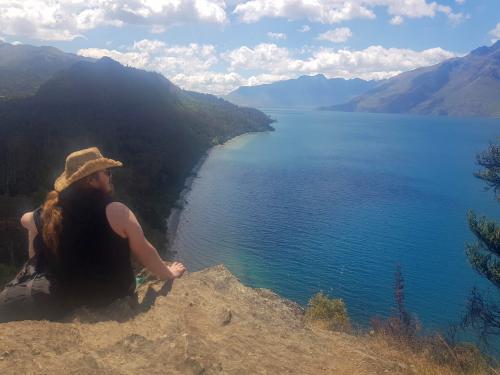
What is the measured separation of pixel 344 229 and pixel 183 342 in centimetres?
4148

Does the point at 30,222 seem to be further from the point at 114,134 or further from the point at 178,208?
the point at 114,134

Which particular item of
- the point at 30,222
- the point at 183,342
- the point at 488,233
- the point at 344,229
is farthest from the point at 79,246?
the point at 344,229

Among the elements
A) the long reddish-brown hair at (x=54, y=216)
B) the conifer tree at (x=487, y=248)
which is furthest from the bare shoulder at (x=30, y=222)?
the conifer tree at (x=487, y=248)

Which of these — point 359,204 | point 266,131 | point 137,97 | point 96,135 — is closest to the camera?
point 359,204

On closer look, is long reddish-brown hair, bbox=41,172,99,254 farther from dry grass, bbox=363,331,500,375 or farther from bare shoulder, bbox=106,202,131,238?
dry grass, bbox=363,331,500,375

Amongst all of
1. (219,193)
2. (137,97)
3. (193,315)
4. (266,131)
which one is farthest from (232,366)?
(266,131)

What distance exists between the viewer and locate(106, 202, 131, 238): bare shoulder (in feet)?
14.1

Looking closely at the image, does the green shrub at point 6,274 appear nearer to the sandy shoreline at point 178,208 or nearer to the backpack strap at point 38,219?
the backpack strap at point 38,219

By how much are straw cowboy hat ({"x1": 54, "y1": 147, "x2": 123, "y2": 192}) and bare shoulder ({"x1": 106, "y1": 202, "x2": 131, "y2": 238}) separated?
0.40m

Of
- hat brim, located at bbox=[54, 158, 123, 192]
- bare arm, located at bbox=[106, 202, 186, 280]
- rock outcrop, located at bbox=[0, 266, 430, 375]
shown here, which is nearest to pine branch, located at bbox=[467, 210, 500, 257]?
rock outcrop, located at bbox=[0, 266, 430, 375]

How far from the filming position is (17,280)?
4.62 metres

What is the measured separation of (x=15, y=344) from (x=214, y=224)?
145 ft

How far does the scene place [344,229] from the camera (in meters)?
44.6

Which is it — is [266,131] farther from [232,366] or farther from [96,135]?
[232,366]
